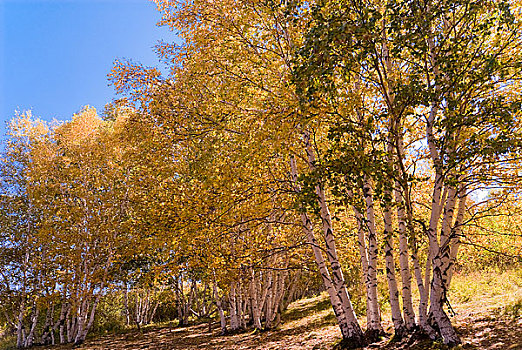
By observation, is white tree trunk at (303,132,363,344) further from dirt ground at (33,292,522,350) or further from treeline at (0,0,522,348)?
dirt ground at (33,292,522,350)

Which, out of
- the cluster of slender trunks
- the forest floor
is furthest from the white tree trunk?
the forest floor

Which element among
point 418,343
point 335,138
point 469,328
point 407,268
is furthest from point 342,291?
point 335,138

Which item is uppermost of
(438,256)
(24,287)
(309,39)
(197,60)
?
(197,60)

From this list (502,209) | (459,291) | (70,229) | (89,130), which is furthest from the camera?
(89,130)

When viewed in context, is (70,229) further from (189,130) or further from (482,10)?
(482,10)

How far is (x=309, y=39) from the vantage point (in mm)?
5035

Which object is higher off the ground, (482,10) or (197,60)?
(197,60)

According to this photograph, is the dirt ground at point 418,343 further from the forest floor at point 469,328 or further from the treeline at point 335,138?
the treeline at point 335,138

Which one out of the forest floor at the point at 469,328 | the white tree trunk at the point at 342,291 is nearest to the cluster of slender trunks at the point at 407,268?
the white tree trunk at the point at 342,291

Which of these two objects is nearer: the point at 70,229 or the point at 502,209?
the point at 502,209

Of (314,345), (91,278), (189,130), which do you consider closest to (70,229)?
(91,278)

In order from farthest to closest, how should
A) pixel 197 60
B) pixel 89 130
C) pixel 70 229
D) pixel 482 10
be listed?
pixel 89 130, pixel 70 229, pixel 197 60, pixel 482 10

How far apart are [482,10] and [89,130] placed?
18.2m

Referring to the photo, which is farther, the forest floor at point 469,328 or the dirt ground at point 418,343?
the forest floor at point 469,328
